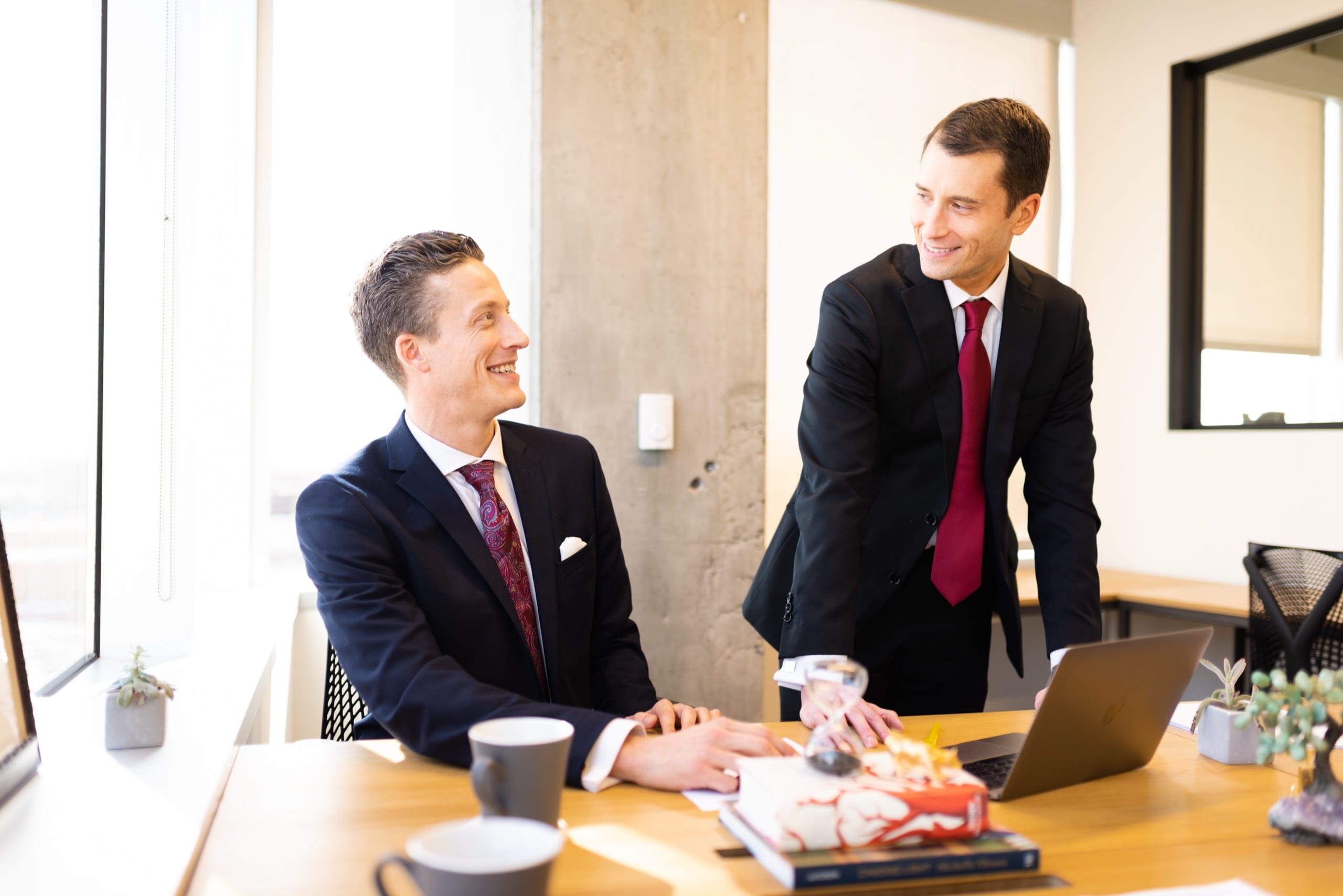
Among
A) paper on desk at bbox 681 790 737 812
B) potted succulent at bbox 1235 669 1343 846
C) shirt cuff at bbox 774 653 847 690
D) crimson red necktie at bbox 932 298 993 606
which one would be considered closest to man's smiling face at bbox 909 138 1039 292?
crimson red necktie at bbox 932 298 993 606

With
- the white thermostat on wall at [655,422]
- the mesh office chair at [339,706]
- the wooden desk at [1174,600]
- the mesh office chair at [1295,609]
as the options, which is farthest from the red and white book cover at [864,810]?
the wooden desk at [1174,600]

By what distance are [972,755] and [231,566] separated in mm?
2439

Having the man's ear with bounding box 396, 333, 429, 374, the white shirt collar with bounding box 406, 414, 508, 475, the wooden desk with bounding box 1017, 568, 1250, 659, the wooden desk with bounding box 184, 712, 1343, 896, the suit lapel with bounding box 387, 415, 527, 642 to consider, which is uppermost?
the man's ear with bounding box 396, 333, 429, 374

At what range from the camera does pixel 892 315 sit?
1.94 metres

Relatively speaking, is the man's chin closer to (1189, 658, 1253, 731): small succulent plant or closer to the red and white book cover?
(1189, 658, 1253, 731): small succulent plant

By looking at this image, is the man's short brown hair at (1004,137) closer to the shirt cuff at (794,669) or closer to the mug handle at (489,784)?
the shirt cuff at (794,669)

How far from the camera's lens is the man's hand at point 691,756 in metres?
1.23

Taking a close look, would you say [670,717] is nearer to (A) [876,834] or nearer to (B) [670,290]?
(A) [876,834]

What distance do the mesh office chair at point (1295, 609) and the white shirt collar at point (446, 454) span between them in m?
1.96

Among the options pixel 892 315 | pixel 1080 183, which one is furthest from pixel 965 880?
pixel 1080 183

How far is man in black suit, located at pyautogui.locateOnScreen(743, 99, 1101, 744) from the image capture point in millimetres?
1861

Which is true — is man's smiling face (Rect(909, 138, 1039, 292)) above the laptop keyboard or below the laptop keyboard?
above

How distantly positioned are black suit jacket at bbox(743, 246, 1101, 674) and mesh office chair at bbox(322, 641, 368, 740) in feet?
2.44

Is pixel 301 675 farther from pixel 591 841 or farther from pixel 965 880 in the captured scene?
pixel 965 880
